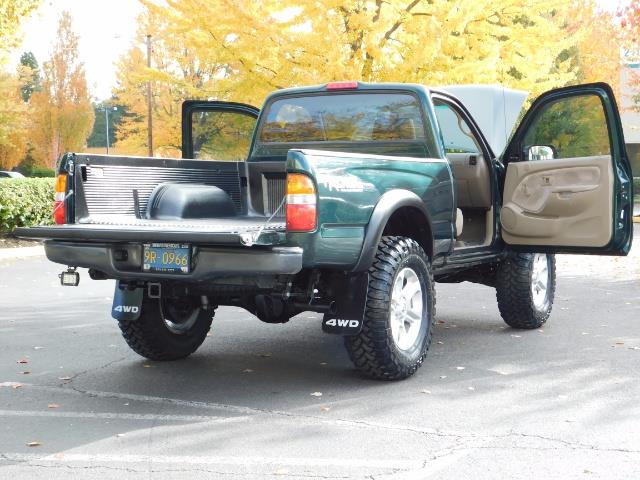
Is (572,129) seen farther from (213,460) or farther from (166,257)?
(213,460)

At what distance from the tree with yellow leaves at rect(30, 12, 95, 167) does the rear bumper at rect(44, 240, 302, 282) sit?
41092 millimetres

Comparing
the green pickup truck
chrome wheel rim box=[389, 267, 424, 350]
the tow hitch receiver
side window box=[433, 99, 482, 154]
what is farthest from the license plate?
side window box=[433, 99, 482, 154]

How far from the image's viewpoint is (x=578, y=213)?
23.6 ft

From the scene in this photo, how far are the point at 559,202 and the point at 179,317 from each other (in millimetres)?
3139

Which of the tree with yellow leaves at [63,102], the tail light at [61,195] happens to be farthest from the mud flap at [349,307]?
the tree with yellow leaves at [63,102]

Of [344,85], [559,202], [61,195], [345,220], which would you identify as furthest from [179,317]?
[559,202]

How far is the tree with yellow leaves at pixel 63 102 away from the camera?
Answer: 45.1 meters

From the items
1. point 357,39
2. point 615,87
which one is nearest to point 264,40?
point 357,39

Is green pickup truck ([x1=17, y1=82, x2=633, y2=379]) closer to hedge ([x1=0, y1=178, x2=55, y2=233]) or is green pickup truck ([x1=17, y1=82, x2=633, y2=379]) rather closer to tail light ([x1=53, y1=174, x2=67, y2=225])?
tail light ([x1=53, y1=174, x2=67, y2=225])

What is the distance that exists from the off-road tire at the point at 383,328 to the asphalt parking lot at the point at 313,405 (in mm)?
124

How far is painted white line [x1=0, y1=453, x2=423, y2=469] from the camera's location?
4172 millimetres

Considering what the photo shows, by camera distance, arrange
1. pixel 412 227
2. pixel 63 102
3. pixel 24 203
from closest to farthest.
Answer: pixel 412 227, pixel 24 203, pixel 63 102

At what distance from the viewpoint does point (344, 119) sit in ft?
22.9

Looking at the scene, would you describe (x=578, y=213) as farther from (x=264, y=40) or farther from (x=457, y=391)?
(x=264, y=40)
